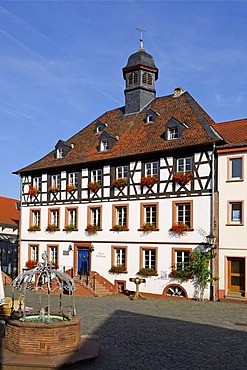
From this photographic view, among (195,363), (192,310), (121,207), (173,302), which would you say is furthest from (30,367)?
(121,207)

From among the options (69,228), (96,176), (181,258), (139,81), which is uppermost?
(139,81)

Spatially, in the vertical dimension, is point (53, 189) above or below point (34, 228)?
above

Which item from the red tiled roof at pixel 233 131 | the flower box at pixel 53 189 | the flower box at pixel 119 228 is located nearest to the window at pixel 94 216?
the flower box at pixel 119 228

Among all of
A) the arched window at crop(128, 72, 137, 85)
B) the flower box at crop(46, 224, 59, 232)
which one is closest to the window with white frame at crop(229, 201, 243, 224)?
the flower box at crop(46, 224, 59, 232)

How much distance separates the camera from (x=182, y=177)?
25.3 metres

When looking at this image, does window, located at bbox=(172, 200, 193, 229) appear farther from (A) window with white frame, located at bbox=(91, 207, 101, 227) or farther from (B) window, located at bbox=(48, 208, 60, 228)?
(B) window, located at bbox=(48, 208, 60, 228)

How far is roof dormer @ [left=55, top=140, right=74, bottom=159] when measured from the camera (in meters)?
33.3

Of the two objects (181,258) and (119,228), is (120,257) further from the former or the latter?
(181,258)

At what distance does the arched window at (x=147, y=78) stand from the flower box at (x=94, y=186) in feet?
29.0

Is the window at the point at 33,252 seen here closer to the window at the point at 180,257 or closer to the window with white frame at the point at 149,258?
the window with white frame at the point at 149,258

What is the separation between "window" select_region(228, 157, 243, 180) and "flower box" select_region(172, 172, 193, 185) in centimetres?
214

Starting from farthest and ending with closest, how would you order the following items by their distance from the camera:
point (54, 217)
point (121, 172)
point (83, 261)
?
point (54, 217) → point (83, 261) → point (121, 172)

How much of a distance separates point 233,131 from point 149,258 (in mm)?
8494

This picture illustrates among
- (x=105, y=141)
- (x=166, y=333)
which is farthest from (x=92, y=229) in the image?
(x=166, y=333)
